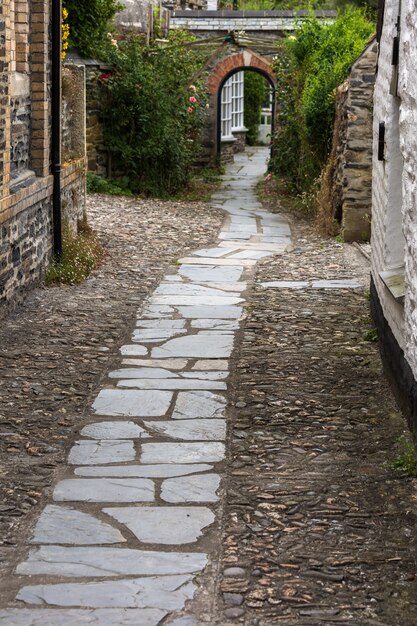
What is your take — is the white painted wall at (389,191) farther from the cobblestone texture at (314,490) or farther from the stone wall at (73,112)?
the stone wall at (73,112)

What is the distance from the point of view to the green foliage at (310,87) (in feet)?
47.3

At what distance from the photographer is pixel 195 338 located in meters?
7.75

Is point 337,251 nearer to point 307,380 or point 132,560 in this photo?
point 307,380

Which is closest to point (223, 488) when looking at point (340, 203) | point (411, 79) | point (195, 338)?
point (411, 79)

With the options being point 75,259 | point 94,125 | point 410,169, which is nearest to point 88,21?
point 94,125

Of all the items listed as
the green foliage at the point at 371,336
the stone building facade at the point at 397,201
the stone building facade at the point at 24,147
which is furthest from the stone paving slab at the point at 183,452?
the stone building facade at the point at 24,147

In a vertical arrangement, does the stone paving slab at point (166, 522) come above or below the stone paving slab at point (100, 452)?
above

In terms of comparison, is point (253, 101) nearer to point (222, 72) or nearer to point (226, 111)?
point (226, 111)

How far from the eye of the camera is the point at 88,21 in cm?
1627

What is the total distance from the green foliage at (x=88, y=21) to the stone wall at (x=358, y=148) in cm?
513

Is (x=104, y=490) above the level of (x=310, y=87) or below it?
below

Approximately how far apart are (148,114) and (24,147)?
793 centimetres

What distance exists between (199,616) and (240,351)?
390cm

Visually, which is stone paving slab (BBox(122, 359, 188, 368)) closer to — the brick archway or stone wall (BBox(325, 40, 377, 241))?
stone wall (BBox(325, 40, 377, 241))
